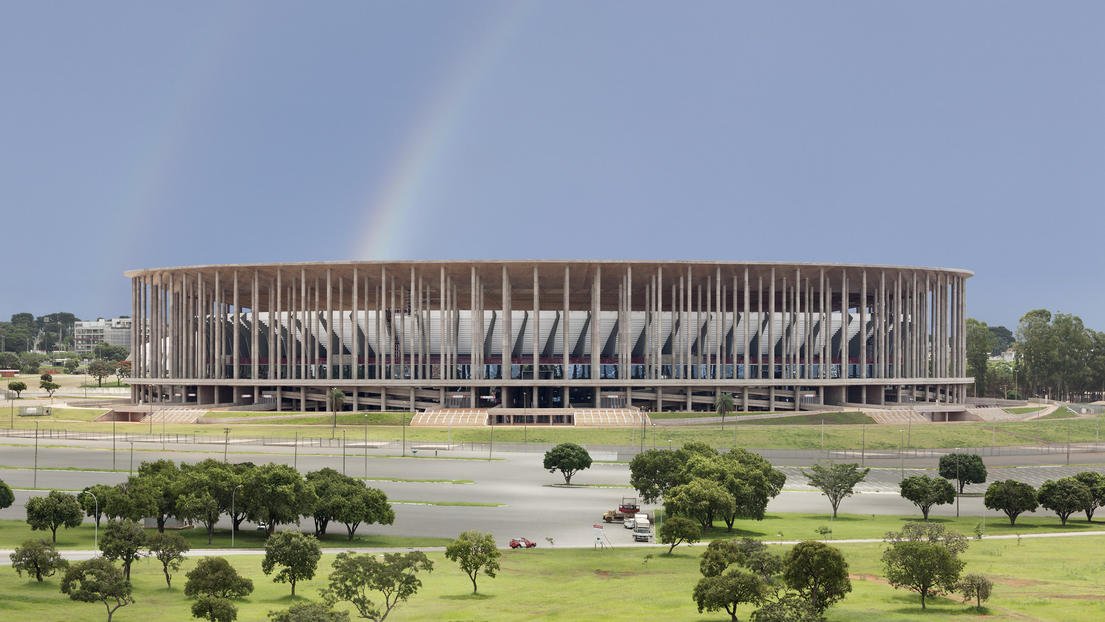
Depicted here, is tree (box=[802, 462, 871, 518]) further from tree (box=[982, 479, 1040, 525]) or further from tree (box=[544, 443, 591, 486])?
tree (box=[544, 443, 591, 486])

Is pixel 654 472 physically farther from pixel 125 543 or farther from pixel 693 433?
pixel 693 433

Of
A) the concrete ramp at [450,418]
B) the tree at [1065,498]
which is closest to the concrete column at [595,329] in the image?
the concrete ramp at [450,418]

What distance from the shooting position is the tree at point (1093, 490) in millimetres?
73438

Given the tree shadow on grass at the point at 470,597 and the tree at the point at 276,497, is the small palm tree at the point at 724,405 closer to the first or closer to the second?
the tree at the point at 276,497

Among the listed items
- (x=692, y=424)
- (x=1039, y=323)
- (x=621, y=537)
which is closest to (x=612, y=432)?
(x=692, y=424)

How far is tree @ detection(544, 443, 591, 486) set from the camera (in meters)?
87.3

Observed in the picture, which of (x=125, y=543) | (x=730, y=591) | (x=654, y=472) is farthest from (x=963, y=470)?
(x=125, y=543)

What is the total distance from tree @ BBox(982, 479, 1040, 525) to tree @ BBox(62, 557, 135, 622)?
52917 mm

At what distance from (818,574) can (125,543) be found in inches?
1245

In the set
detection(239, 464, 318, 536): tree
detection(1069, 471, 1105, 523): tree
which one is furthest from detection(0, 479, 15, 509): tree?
detection(1069, 471, 1105, 523): tree

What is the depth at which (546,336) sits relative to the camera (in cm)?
15950

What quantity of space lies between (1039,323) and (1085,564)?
147m

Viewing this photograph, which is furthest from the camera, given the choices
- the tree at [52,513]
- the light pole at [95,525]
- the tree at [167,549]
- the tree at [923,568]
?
the tree at [52,513]

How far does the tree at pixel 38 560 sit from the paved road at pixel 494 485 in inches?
810
